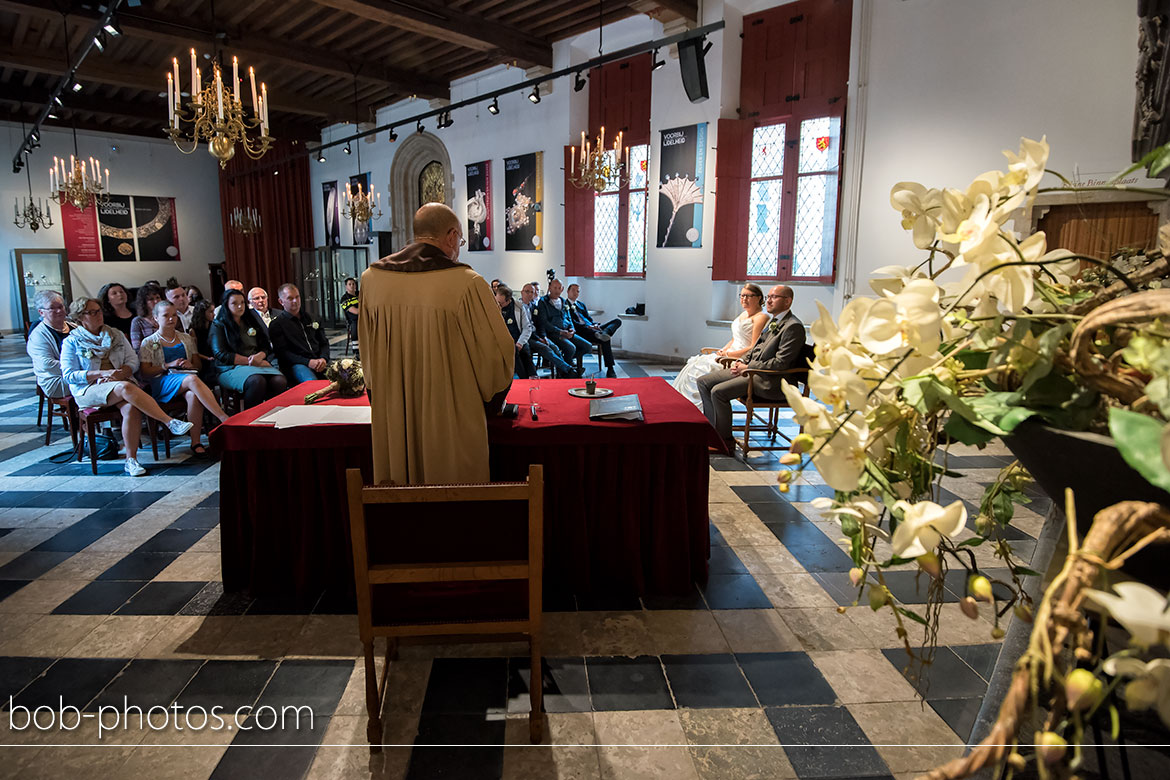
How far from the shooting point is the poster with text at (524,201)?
36.8ft

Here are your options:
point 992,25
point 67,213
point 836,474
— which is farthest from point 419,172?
point 836,474

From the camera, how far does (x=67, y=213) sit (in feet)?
49.2

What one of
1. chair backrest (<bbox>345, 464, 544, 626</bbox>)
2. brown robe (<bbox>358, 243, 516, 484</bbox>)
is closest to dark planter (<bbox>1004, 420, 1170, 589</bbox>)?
chair backrest (<bbox>345, 464, 544, 626</bbox>)

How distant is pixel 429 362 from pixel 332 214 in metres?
15.6

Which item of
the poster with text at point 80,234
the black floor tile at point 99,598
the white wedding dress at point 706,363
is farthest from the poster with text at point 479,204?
the black floor tile at point 99,598

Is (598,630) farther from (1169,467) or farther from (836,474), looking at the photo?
(1169,467)

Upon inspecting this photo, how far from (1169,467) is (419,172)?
15220 millimetres

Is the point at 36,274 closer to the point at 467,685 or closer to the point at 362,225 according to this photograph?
the point at 362,225

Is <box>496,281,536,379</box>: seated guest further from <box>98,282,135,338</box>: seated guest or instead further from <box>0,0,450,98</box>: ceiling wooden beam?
<box>0,0,450,98</box>: ceiling wooden beam

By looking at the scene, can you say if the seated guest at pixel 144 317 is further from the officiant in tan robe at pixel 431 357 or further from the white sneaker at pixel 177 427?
the officiant in tan robe at pixel 431 357

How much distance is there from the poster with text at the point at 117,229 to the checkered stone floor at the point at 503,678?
605 inches

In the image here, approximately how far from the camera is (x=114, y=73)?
35.3 feet

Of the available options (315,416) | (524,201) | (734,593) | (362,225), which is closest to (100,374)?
(315,416)

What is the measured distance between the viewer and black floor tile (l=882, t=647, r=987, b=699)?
7.44 feet
